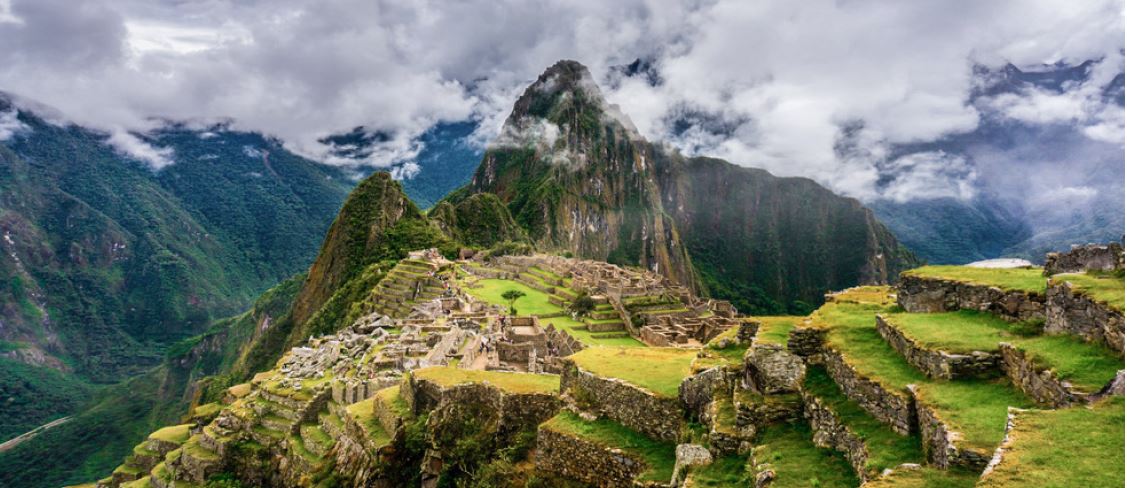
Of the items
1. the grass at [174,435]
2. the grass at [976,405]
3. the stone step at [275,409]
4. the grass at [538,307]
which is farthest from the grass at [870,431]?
the grass at [538,307]

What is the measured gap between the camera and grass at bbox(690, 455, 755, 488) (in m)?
6.82

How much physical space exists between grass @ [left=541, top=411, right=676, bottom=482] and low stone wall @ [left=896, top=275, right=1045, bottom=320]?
517cm

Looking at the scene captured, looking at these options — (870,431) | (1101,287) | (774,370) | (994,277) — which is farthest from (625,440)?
(994,277)

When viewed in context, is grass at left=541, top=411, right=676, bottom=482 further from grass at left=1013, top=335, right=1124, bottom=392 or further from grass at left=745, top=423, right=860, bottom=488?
grass at left=1013, top=335, right=1124, bottom=392

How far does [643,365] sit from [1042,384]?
20.7ft

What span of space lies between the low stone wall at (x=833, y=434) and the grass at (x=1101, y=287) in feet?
9.91

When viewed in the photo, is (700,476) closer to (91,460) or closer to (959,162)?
(91,460)

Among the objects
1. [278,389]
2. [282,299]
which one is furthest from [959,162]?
[278,389]

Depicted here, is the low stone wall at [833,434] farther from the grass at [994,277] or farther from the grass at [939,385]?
the grass at [994,277]

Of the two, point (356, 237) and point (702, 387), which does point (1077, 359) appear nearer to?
point (702, 387)

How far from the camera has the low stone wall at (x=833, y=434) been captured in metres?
6.03

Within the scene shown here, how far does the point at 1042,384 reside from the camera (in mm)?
5602

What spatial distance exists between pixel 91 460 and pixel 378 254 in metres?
45.7

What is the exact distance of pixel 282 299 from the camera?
393 ft
